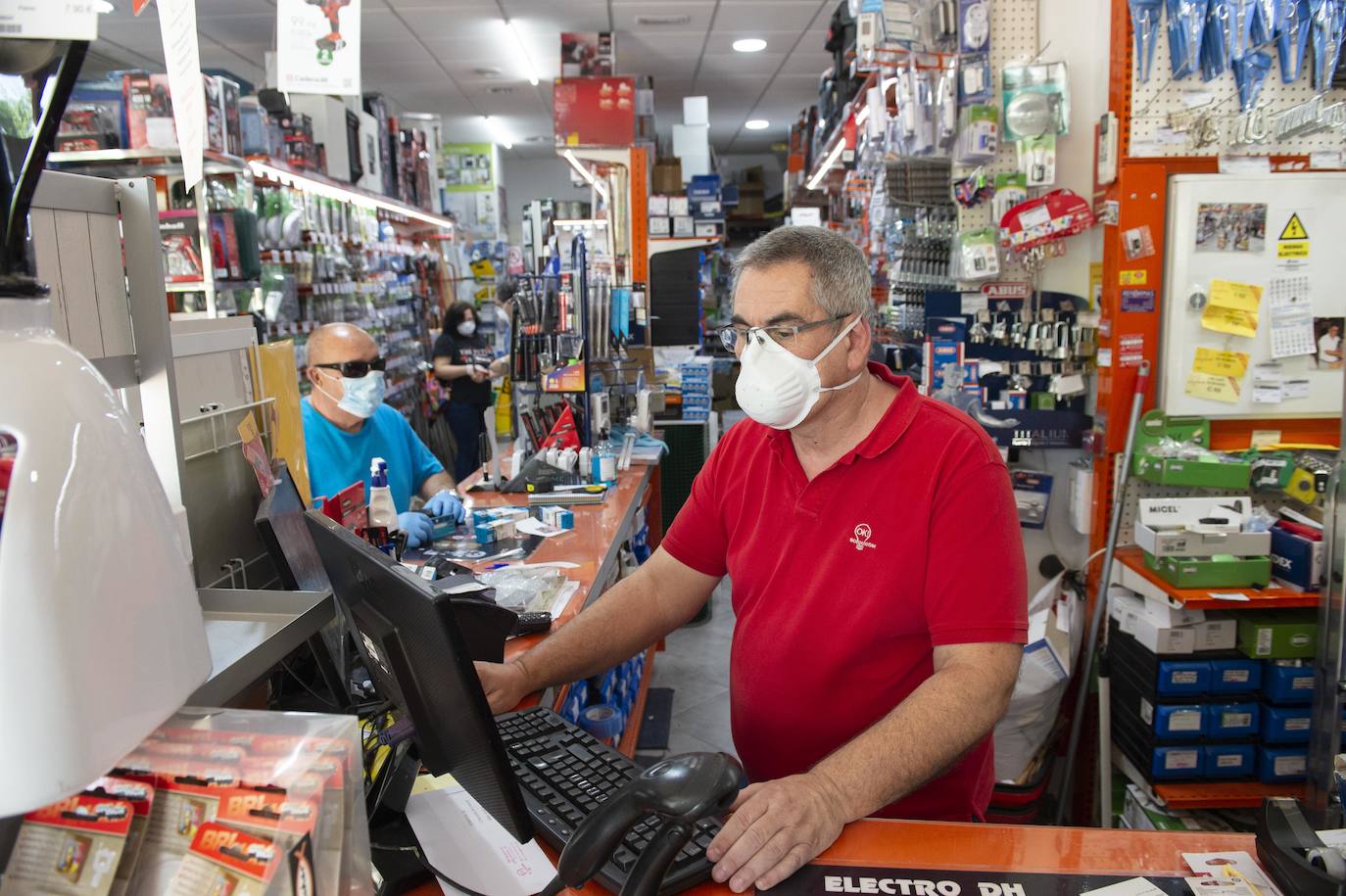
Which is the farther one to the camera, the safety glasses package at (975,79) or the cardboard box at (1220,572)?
the safety glasses package at (975,79)

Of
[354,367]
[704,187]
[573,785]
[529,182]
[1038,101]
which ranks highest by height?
[529,182]

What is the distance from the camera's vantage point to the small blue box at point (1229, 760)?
2.79 m

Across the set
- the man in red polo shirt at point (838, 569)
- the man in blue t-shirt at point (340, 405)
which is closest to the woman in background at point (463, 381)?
the man in blue t-shirt at point (340, 405)

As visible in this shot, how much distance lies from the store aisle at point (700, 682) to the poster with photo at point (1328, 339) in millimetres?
2598

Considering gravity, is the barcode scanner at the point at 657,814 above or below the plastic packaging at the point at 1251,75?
below

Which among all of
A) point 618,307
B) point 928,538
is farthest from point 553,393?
point 928,538

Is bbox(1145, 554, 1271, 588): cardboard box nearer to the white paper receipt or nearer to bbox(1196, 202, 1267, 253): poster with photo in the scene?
bbox(1196, 202, 1267, 253): poster with photo

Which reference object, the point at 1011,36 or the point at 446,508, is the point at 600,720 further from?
the point at 1011,36

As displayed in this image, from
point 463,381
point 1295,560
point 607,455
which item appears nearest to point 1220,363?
point 1295,560

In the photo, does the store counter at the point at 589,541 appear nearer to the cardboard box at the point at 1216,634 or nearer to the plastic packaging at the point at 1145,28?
the cardboard box at the point at 1216,634

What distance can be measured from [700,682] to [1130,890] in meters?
3.52

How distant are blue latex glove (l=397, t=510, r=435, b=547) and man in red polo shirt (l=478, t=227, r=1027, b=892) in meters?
1.16

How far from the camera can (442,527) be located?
3.15 metres

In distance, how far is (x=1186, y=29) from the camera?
2.92 m
